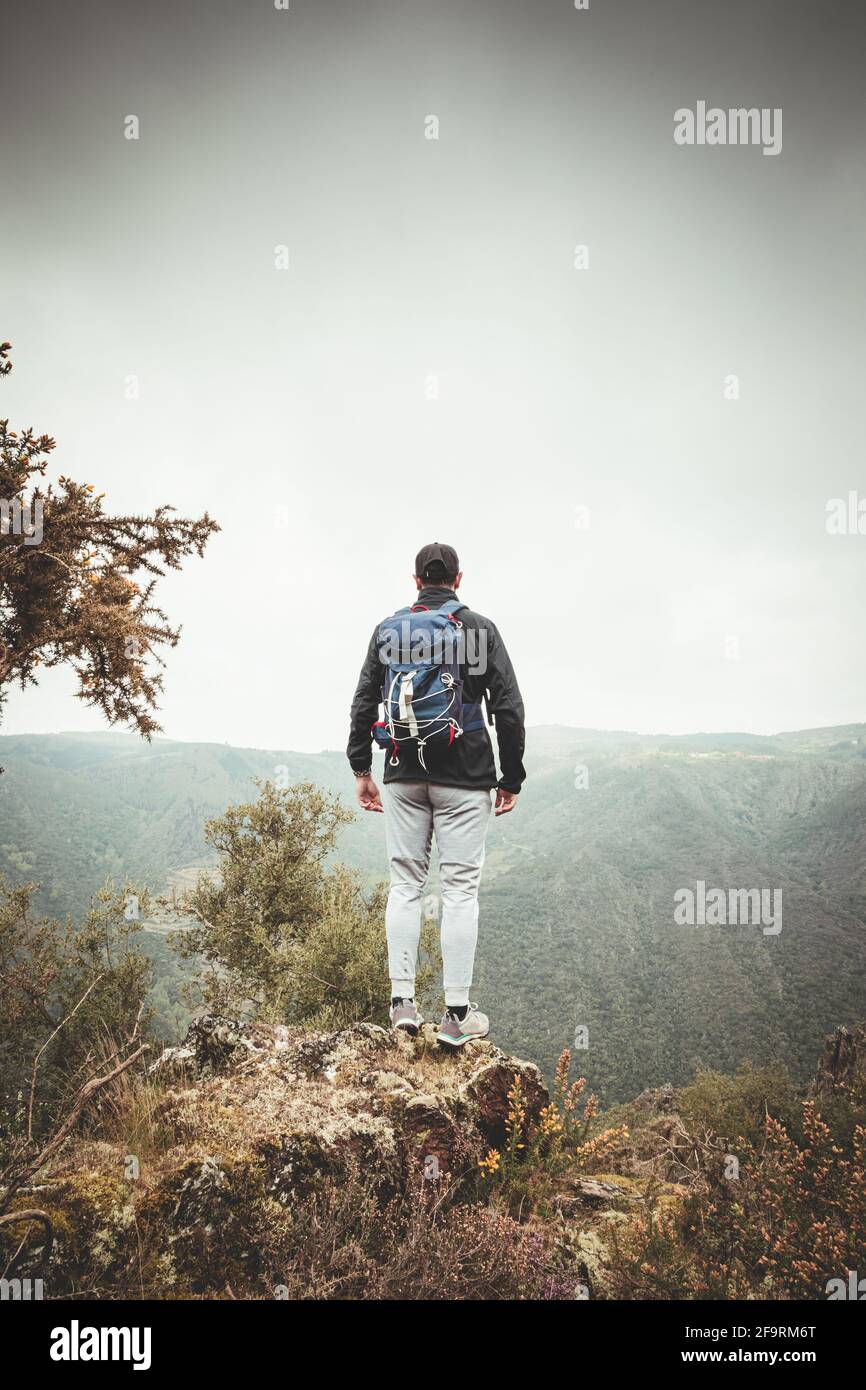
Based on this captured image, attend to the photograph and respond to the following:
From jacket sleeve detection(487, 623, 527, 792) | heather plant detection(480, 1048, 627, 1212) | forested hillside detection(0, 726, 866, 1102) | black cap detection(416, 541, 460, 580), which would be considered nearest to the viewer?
heather plant detection(480, 1048, 627, 1212)

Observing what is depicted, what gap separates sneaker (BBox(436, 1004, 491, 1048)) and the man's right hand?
161cm

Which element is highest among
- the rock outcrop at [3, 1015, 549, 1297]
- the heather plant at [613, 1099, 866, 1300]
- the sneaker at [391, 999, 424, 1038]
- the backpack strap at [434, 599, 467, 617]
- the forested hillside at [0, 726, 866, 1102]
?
the backpack strap at [434, 599, 467, 617]

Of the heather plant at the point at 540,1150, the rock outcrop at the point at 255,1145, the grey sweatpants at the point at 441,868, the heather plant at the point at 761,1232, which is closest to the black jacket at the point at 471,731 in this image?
the grey sweatpants at the point at 441,868

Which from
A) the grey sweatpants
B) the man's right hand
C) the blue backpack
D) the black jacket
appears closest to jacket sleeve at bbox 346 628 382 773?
the black jacket

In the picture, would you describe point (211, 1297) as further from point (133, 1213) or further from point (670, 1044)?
point (670, 1044)

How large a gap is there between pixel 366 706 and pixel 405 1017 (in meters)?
2.37

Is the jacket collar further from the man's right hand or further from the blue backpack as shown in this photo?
the man's right hand

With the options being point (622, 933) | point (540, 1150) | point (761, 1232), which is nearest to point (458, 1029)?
point (540, 1150)

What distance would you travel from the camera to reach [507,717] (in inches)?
166

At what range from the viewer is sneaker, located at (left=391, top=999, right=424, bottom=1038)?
13.4ft

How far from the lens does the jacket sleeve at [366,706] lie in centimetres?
439

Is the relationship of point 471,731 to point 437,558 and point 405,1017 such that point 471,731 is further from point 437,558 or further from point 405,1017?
point 405,1017

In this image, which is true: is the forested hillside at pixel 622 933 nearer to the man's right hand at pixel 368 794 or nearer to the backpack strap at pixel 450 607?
the man's right hand at pixel 368 794
